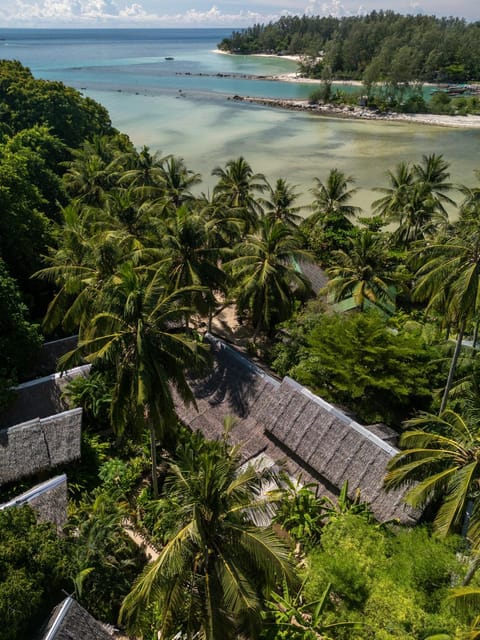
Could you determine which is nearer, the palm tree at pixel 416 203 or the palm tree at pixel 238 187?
the palm tree at pixel 238 187

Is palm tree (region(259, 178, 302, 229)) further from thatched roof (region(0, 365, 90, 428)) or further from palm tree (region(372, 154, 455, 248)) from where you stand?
thatched roof (region(0, 365, 90, 428))

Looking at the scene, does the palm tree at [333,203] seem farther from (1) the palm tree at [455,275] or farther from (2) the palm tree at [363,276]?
(1) the palm tree at [455,275]

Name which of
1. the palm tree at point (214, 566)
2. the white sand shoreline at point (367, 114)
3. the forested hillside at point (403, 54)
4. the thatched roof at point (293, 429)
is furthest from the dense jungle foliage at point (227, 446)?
the forested hillside at point (403, 54)

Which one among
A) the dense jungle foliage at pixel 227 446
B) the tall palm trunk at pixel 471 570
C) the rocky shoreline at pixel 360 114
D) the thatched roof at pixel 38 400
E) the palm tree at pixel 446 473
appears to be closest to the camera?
the tall palm trunk at pixel 471 570

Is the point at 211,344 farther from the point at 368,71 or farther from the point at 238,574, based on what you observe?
the point at 368,71

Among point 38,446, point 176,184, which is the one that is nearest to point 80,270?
point 38,446

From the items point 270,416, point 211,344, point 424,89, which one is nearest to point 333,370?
point 270,416

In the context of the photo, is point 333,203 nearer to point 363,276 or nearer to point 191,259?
point 363,276
